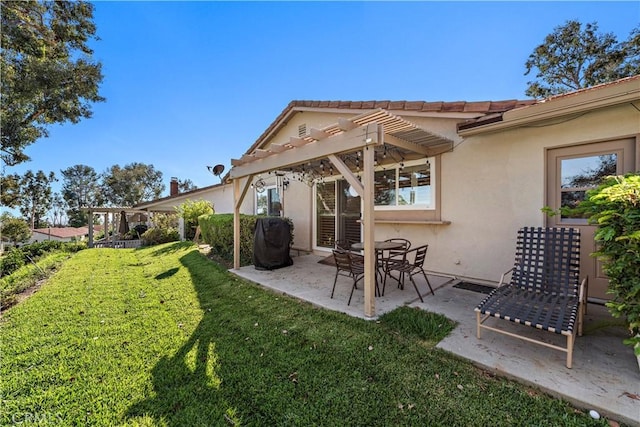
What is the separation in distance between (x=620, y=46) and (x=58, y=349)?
67.7 ft

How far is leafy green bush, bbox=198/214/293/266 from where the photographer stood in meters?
8.38

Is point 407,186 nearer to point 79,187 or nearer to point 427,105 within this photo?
point 427,105

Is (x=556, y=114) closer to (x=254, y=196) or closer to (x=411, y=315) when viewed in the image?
(x=411, y=315)

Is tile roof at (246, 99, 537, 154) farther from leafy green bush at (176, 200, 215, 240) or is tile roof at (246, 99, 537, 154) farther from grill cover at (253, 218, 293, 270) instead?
leafy green bush at (176, 200, 215, 240)

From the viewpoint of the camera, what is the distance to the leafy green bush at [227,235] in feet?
27.5

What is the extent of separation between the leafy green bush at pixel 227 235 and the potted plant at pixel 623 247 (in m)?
6.55

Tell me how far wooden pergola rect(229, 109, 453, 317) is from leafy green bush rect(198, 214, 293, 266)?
2.49 metres

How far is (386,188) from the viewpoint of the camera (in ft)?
22.7

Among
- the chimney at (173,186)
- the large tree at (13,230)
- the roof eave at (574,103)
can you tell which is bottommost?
the large tree at (13,230)

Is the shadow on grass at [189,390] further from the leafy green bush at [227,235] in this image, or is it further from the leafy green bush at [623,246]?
the leafy green bush at [227,235]

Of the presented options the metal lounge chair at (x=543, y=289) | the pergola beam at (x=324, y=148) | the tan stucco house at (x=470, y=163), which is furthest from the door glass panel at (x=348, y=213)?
the metal lounge chair at (x=543, y=289)

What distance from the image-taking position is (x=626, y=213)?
2.41 metres

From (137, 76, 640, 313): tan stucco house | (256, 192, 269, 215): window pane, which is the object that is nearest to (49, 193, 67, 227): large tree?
(256, 192, 269, 215): window pane

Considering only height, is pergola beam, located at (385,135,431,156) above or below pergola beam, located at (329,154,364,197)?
above
